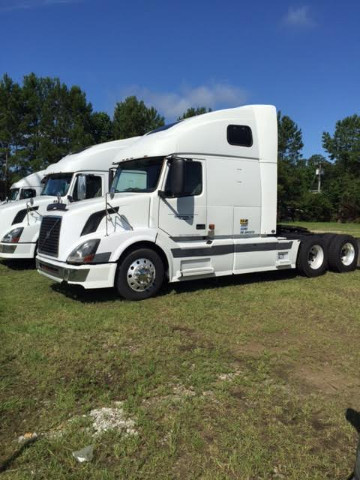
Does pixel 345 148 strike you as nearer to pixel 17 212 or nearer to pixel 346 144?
pixel 346 144

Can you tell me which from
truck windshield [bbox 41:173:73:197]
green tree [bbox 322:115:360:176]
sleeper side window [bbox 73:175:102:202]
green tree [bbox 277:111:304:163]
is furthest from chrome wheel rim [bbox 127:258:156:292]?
green tree [bbox 322:115:360:176]

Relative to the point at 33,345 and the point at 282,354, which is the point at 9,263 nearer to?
the point at 33,345

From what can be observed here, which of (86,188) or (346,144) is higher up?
(346,144)

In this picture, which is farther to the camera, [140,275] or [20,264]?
[20,264]

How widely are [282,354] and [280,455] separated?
1.91 m

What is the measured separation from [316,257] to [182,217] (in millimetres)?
3737

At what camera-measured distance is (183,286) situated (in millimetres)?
8250

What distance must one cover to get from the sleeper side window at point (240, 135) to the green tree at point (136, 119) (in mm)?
Result: 28872

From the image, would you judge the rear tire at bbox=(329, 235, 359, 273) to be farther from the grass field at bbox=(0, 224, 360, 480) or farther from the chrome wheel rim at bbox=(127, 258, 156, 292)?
the chrome wheel rim at bbox=(127, 258, 156, 292)

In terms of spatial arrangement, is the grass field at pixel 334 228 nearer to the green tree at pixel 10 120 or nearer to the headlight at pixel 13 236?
the headlight at pixel 13 236

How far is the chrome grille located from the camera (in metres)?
7.02

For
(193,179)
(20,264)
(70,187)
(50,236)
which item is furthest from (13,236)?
(193,179)

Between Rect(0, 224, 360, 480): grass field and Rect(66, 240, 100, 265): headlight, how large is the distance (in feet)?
2.35

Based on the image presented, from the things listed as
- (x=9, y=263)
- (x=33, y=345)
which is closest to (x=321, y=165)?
(x=9, y=263)
